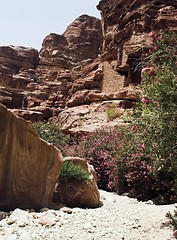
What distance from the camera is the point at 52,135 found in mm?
15531

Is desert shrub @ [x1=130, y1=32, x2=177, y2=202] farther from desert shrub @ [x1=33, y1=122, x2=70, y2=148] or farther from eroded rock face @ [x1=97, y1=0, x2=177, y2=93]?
eroded rock face @ [x1=97, y1=0, x2=177, y2=93]

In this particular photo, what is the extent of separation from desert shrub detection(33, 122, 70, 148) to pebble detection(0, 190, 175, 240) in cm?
867

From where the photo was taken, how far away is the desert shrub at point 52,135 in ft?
46.6

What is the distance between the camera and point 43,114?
23.2 meters

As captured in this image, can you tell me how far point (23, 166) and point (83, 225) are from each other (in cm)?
158

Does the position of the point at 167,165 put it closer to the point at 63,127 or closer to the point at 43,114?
the point at 63,127

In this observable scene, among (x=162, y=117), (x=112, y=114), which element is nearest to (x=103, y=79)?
(x=112, y=114)

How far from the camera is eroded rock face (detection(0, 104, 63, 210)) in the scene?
4.97 meters

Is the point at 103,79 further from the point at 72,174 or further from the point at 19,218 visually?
the point at 19,218

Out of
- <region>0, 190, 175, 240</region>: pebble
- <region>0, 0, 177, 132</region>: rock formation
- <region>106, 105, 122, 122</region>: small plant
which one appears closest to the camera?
<region>0, 190, 175, 240</region>: pebble

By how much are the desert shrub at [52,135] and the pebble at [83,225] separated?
867cm

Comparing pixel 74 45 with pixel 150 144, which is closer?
pixel 150 144

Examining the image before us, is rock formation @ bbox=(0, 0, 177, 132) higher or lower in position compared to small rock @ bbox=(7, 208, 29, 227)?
higher

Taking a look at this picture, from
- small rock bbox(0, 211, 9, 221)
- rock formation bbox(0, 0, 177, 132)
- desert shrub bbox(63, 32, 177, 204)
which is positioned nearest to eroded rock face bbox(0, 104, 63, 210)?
small rock bbox(0, 211, 9, 221)
